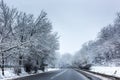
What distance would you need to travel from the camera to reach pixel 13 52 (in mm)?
35219

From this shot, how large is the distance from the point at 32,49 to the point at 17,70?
6.40m

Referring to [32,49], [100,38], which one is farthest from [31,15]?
[100,38]

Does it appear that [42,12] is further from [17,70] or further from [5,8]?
[17,70]

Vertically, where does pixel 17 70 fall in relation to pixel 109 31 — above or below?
below

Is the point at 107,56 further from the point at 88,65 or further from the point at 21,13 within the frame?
the point at 21,13

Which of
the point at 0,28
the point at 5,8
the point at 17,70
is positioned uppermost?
the point at 5,8

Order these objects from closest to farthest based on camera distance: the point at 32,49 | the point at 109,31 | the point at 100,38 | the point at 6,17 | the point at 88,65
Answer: the point at 6,17
the point at 32,49
the point at 88,65
the point at 109,31
the point at 100,38

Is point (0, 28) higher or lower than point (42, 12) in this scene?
lower

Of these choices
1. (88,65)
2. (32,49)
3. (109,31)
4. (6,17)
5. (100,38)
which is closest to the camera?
(6,17)

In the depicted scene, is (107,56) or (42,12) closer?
(42,12)

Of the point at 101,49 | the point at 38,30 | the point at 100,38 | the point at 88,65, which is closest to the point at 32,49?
the point at 38,30

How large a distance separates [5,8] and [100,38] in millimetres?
67743

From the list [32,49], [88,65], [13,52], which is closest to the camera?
[13,52]

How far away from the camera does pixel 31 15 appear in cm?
4612
